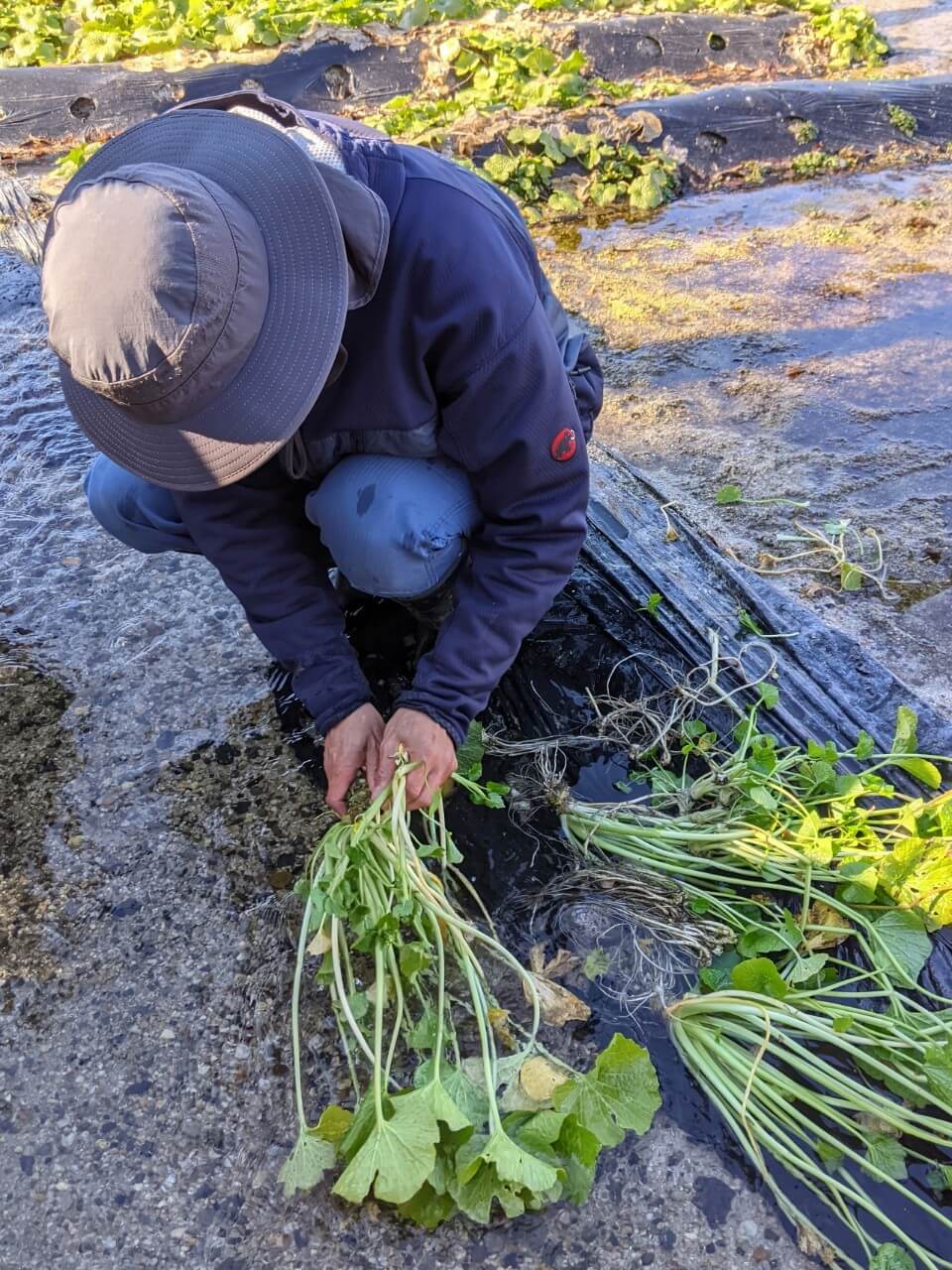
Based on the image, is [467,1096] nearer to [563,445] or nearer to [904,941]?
[904,941]

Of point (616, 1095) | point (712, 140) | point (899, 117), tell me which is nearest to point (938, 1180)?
point (616, 1095)

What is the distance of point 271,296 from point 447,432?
0.41m

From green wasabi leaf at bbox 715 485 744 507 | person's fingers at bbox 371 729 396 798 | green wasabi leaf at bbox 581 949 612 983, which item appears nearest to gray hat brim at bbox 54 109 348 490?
person's fingers at bbox 371 729 396 798

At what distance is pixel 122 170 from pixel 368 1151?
112cm

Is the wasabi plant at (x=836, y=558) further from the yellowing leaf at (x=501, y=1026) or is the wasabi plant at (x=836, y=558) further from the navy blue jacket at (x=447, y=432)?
the yellowing leaf at (x=501, y=1026)

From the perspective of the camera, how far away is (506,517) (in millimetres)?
1438

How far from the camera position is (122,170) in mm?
1014

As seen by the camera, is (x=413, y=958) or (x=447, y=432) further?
(x=447, y=432)

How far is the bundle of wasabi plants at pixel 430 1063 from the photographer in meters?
1.08

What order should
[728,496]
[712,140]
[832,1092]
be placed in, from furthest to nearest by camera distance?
[712,140] → [728,496] → [832,1092]

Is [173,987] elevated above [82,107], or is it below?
below

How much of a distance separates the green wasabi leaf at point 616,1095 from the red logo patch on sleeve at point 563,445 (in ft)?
2.56

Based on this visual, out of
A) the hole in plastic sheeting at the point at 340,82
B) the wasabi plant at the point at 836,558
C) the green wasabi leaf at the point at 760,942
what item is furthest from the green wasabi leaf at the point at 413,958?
the hole in plastic sheeting at the point at 340,82

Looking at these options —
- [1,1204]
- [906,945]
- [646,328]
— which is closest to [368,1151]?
[1,1204]
